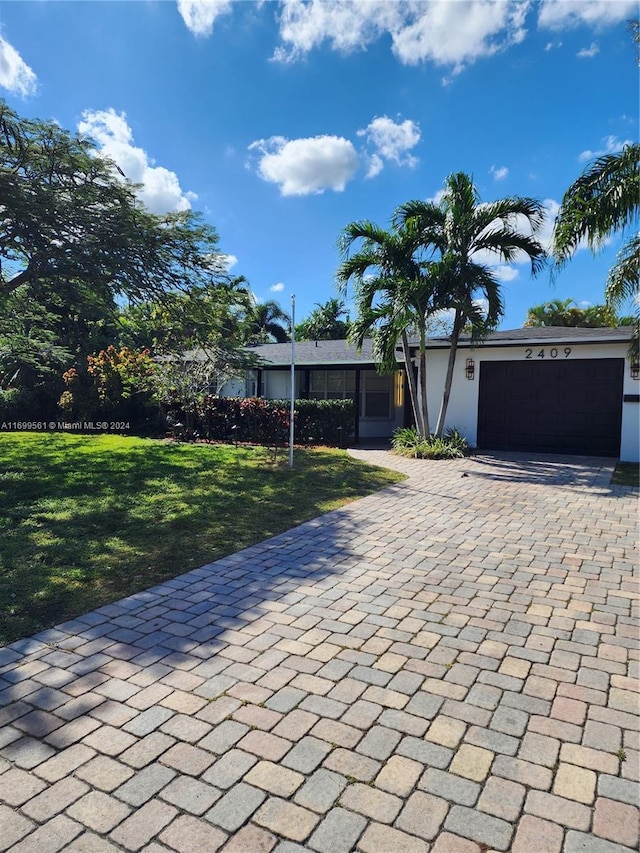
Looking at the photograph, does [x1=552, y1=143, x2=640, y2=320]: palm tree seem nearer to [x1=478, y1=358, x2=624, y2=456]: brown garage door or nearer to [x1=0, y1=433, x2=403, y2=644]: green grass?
[x1=478, y1=358, x2=624, y2=456]: brown garage door

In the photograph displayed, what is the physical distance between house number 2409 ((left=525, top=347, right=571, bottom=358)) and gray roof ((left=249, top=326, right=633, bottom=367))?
291 mm

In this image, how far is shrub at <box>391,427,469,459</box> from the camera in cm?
1161

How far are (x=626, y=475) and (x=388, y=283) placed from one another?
20.7ft

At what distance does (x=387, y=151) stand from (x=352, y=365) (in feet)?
18.4

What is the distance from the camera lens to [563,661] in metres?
3.03

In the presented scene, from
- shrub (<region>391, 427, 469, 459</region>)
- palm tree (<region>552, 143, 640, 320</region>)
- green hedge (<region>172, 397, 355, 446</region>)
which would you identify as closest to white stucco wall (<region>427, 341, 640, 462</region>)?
→ shrub (<region>391, 427, 469, 459</region>)

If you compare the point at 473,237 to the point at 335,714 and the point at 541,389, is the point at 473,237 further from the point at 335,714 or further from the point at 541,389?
the point at 335,714

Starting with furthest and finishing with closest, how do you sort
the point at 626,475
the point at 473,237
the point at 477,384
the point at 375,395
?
the point at 375,395, the point at 477,384, the point at 473,237, the point at 626,475

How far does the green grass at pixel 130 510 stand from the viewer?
161 inches

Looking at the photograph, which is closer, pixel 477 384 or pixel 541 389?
pixel 541 389

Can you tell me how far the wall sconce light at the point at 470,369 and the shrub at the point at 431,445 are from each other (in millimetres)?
→ 1511

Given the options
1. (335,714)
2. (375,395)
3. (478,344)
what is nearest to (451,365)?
(478,344)

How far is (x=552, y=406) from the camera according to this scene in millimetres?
12352

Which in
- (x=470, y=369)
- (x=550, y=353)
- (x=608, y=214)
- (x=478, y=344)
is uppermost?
(x=608, y=214)
